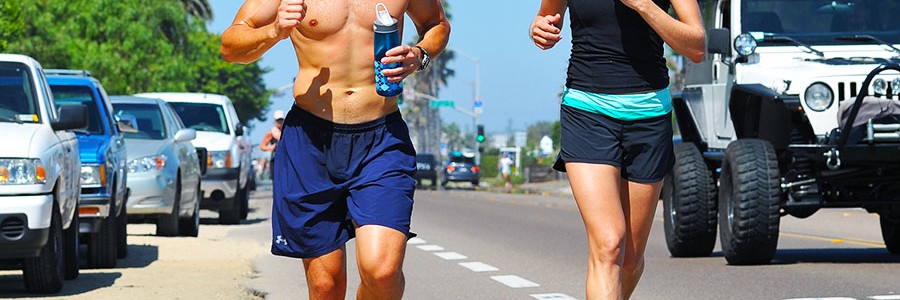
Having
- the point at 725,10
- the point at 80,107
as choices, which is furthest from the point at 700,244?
the point at 80,107

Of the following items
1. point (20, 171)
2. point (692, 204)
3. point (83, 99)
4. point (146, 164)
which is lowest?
point (692, 204)

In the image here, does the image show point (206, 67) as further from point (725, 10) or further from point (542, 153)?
point (725, 10)

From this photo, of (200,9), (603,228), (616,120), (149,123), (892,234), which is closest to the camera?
(603,228)

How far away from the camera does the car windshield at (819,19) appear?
14500mm

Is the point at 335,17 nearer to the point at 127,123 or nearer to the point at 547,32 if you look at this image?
the point at 547,32

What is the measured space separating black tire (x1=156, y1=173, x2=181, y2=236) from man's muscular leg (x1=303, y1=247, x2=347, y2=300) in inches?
496

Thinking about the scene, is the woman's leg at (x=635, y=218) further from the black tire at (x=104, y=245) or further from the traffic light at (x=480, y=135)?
the traffic light at (x=480, y=135)

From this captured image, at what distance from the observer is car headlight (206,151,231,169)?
23.8 meters

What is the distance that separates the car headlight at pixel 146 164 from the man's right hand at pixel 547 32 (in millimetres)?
11839

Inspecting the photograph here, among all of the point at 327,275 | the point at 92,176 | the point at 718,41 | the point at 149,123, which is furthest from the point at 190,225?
the point at 327,275

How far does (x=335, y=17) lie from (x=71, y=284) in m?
6.23

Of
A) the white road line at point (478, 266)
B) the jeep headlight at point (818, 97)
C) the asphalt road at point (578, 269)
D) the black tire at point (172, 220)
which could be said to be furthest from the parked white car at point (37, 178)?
the black tire at point (172, 220)

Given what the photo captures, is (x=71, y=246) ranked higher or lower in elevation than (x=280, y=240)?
lower

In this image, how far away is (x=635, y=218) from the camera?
7.48m
